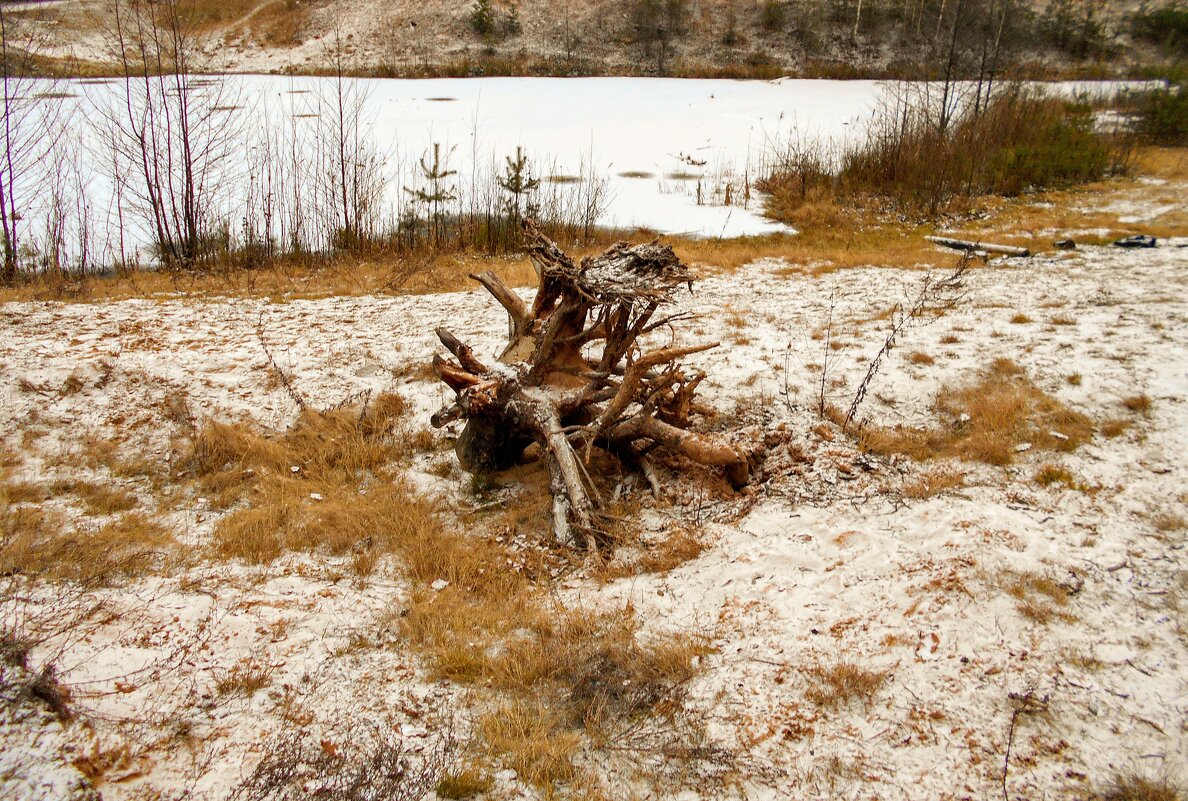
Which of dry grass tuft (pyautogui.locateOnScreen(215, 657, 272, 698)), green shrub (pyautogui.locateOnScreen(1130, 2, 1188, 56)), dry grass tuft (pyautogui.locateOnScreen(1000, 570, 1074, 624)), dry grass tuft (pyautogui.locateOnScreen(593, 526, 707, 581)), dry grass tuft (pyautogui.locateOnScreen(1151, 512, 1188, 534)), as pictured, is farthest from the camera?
green shrub (pyautogui.locateOnScreen(1130, 2, 1188, 56))

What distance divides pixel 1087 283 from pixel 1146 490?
4.63 meters

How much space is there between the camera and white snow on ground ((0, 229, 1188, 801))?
275 centimetres

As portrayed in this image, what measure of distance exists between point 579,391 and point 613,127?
1477 cm

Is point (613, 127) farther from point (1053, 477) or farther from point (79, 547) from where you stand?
point (79, 547)

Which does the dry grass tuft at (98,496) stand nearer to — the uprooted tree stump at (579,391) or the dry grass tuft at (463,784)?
the uprooted tree stump at (579,391)

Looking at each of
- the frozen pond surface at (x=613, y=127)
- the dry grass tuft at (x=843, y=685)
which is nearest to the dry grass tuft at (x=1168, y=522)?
the dry grass tuft at (x=843, y=685)

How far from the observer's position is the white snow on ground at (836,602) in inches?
108

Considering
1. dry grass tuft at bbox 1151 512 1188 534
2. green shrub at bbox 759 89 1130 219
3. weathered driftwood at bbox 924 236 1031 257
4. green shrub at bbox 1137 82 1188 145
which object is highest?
green shrub at bbox 1137 82 1188 145

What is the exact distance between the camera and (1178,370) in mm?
5273

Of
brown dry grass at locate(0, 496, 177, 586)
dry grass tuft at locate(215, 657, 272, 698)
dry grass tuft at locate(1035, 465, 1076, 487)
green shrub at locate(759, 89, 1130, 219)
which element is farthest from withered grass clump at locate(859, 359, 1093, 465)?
green shrub at locate(759, 89, 1130, 219)

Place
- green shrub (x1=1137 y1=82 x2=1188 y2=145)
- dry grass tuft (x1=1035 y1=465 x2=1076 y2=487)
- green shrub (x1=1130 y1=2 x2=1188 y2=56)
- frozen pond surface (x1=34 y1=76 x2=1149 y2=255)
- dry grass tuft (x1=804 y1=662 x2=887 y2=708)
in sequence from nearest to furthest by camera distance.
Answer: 1. dry grass tuft (x1=804 y1=662 x2=887 y2=708)
2. dry grass tuft (x1=1035 y1=465 x2=1076 y2=487)
3. frozen pond surface (x1=34 y1=76 x2=1149 y2=255)
4. green shrub (x1=1137 y1=82 x2=1188 y2=145)
5. green shrub (x1=1130 y1=2 x2=1188 y2=56)

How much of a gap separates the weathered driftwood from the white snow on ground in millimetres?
3285

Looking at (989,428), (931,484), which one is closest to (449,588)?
(931,484)

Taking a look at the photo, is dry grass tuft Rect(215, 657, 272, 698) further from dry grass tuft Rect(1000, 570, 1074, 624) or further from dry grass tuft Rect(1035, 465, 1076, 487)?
dry grass tuft Rect(1035, 465, 1076, 487)
